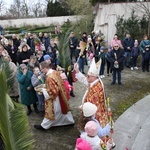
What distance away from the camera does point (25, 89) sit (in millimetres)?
6648

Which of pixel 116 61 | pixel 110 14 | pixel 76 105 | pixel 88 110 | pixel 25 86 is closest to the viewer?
pixel 88 110

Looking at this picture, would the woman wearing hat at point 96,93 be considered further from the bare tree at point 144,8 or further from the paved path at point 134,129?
the bare tree at point 144,8

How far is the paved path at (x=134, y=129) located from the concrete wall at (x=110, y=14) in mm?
9918

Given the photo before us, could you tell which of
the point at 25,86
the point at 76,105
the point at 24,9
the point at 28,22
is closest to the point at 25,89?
the point at 25,86

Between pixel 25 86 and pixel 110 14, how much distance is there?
11691mm

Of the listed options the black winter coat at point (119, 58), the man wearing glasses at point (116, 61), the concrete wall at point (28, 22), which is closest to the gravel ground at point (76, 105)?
the man wearing glasses at point (116, 61)

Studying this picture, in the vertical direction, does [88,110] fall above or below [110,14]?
below

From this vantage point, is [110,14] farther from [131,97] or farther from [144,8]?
[131,97]

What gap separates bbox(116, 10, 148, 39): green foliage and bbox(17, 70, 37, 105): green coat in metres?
9.89

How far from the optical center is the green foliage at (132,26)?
49.7 feet

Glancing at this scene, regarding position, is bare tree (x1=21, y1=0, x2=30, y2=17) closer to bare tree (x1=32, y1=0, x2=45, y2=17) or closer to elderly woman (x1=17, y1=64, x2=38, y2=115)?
bare tree (x1=32, y1=0, x2=45, y2=17)

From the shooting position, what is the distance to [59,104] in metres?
5.79

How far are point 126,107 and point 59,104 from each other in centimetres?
263

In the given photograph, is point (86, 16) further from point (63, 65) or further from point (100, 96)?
point (100, 96)
